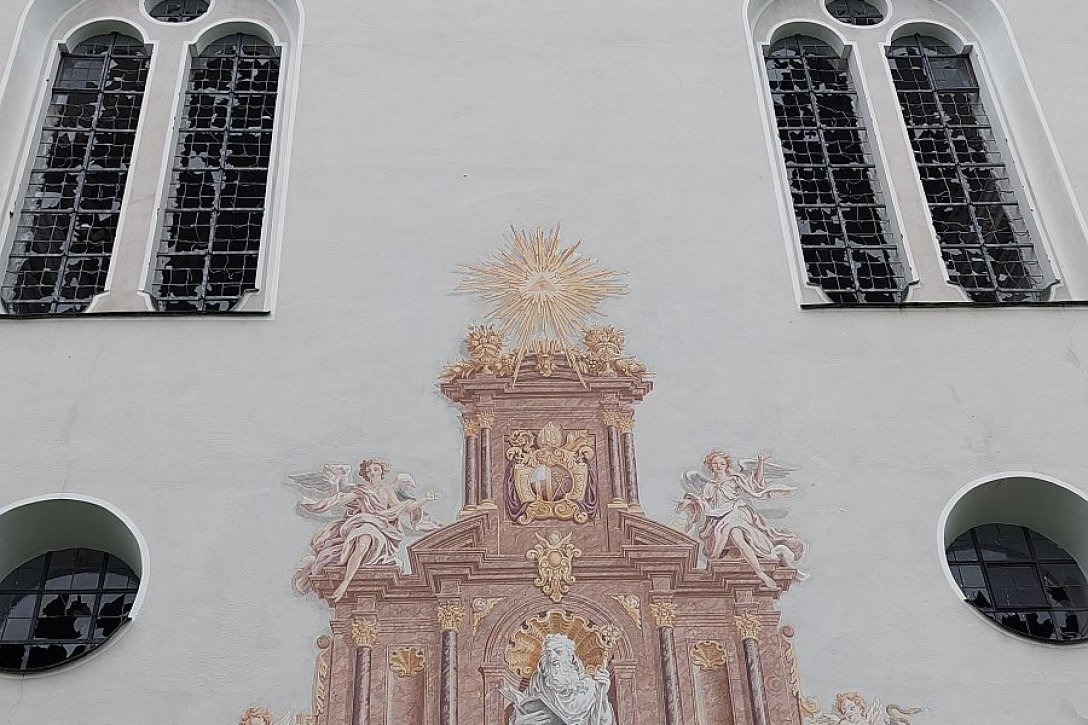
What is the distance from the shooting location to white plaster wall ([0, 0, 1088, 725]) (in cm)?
888

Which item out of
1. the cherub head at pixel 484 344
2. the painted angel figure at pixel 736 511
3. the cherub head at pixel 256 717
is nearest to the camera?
the cherub head at pixel 256 717

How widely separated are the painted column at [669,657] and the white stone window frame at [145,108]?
3.10m

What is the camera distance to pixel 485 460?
966 cm

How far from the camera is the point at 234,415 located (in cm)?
984

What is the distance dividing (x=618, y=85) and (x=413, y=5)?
66.3 inches

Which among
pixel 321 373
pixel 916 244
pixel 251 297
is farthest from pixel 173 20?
pixel 916 244

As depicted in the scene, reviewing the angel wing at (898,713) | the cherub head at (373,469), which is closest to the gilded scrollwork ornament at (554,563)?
the cherub head at (373,469)

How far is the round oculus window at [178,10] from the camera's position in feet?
42.0

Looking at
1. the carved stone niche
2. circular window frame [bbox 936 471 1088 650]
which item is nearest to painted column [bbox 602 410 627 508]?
the carved stone niche

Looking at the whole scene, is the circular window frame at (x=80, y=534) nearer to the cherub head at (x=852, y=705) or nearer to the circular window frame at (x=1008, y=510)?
the cherub head at (x=852, y=705)

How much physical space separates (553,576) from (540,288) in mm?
2126

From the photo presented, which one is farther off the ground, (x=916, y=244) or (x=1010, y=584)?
(x=916, y=244)

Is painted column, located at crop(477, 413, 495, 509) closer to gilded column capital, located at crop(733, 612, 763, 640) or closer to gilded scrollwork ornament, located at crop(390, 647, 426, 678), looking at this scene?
gilded scrollwork ornament, located at crop(390, 647, 426, 678)

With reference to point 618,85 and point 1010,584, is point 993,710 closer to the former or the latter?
point 1010,584
